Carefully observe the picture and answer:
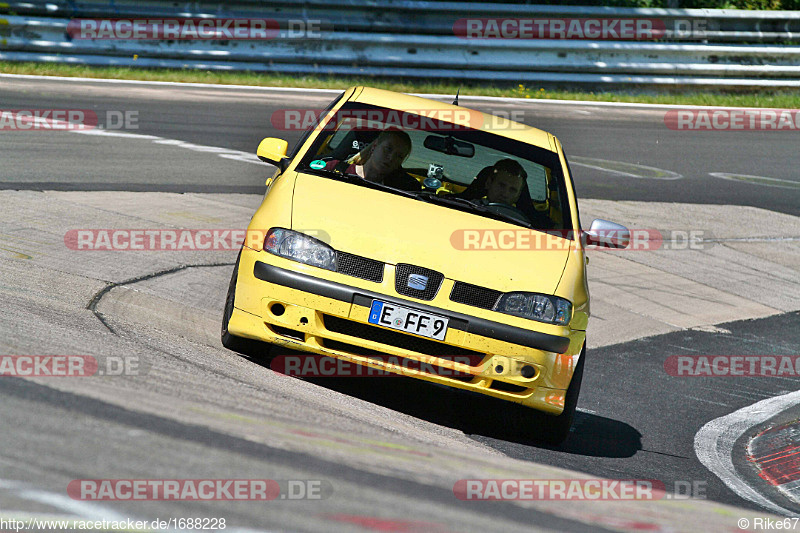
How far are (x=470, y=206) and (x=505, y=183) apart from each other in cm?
50

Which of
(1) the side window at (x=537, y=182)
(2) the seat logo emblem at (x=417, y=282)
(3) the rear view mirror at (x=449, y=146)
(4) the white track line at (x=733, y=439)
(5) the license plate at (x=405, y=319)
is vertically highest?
(3) the rear view mirror at (x=449, y=146)

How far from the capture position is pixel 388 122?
6.85m

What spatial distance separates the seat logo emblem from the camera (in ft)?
17.4

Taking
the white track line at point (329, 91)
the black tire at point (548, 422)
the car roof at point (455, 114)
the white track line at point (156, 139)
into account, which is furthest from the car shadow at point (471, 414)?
the white track line at point (329, 91)

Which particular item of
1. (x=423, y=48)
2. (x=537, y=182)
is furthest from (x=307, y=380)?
(x=423, y=48)

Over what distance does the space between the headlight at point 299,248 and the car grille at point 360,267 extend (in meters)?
0.05

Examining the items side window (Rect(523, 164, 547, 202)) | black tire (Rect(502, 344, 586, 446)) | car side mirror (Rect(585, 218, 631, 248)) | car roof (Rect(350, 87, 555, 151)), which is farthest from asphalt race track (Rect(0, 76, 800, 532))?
car roof (Rect(350, 87, 555, 151))

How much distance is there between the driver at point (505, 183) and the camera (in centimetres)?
657

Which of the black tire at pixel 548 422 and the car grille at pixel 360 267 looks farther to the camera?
the black tire at pixel 548 422

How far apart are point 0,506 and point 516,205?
4.19 m

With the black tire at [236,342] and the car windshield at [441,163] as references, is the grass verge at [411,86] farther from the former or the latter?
the black tire at [236,342]

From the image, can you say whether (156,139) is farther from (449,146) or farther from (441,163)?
(449,146)

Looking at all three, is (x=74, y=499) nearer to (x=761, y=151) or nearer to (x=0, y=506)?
(x=0, y=506)

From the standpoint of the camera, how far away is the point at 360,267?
17.6 feet
